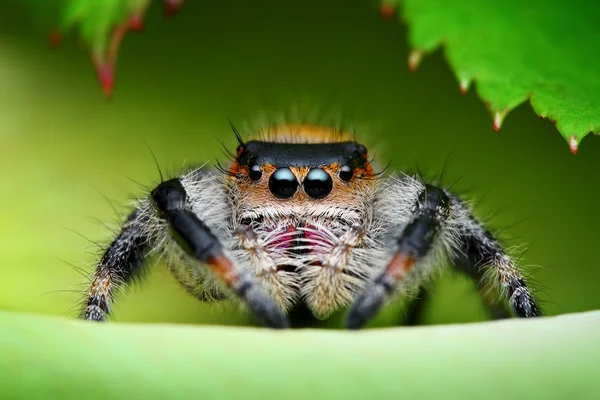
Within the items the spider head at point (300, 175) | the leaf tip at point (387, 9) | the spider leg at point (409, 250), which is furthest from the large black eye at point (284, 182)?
the leaf tip at point (387, 9)

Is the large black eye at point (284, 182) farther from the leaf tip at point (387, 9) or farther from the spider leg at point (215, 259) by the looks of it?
the leaf tip at point (387, 9)

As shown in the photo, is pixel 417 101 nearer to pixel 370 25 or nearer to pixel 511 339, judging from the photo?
pixel 370 25

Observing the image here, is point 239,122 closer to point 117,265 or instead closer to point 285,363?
point 117,265

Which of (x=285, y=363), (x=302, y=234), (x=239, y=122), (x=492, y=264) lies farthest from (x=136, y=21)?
(x=285, y=363)

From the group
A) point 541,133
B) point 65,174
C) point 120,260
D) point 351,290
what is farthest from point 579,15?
point 65,174

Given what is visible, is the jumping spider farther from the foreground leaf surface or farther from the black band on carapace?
the foreground leaf surface

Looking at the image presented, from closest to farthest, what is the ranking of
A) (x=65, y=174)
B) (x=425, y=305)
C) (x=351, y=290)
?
(x=351, y=290) < (x=425, y=305) < (x=65, y=174)

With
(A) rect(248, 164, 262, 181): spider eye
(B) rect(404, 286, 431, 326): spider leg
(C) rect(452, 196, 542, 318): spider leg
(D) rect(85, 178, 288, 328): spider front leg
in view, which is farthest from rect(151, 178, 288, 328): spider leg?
(B) rect(404, 286, 431, 326): spider leg
